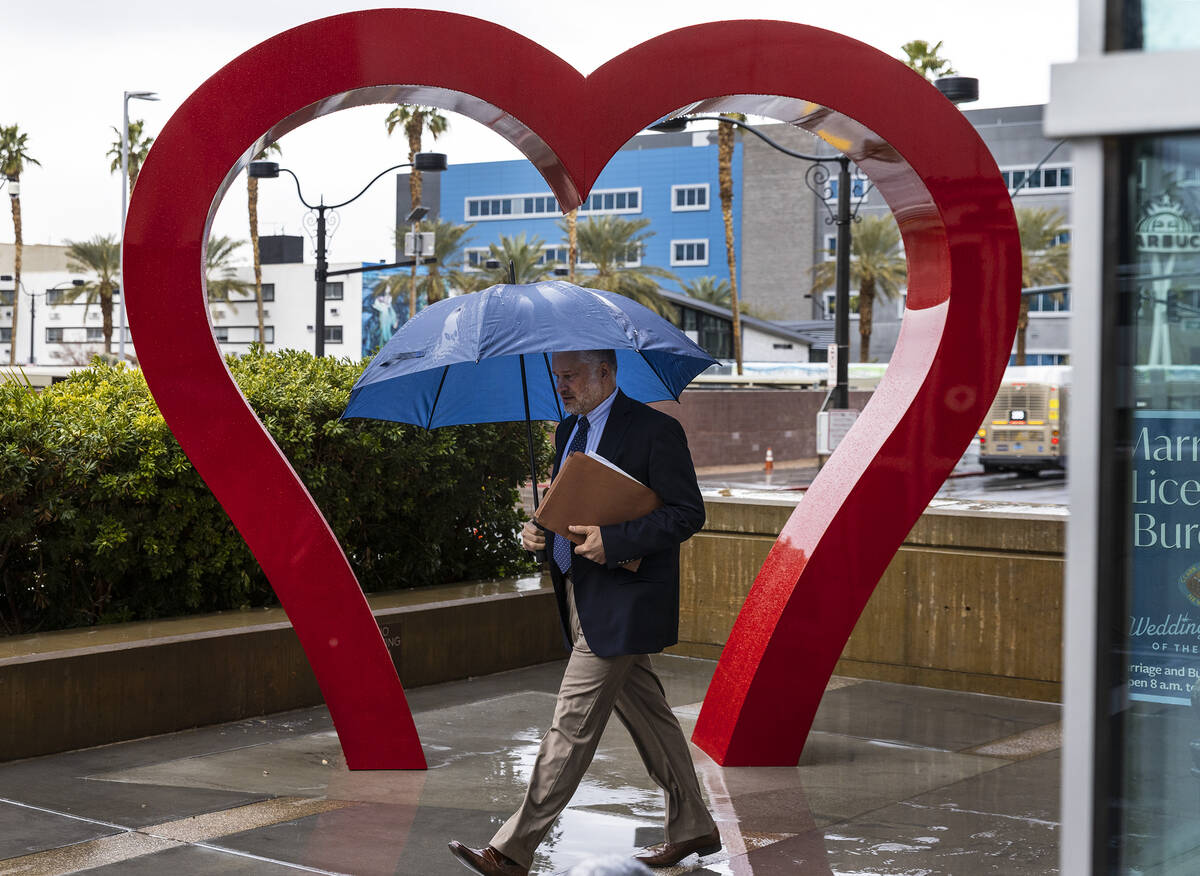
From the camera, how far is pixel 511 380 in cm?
645

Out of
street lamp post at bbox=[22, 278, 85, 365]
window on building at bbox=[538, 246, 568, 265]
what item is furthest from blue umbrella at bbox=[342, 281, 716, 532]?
window on building at bbox=[538, 246, 568, 265]

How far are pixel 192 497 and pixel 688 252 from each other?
3220 inches

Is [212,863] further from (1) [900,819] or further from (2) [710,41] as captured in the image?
(2) [710,41]

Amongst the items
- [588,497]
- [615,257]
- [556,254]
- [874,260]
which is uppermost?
[556,254]

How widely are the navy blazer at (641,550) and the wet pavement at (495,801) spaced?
3.04 ft

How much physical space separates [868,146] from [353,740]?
3563 millimetres

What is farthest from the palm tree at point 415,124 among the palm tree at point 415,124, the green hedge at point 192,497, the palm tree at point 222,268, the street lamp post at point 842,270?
the green hedge at point 192,497

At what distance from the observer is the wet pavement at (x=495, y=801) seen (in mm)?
5145

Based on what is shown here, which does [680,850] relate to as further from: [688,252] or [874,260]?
[688,252]

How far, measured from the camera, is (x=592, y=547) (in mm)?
4785

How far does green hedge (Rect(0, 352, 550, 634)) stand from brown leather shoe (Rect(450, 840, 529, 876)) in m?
2.24

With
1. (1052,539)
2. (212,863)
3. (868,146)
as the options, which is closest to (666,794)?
(212,863)

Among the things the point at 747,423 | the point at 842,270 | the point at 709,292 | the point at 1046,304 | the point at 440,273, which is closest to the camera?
the point at 842,270

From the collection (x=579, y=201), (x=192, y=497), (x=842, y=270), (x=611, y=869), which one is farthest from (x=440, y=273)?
(x=611, y=869)
